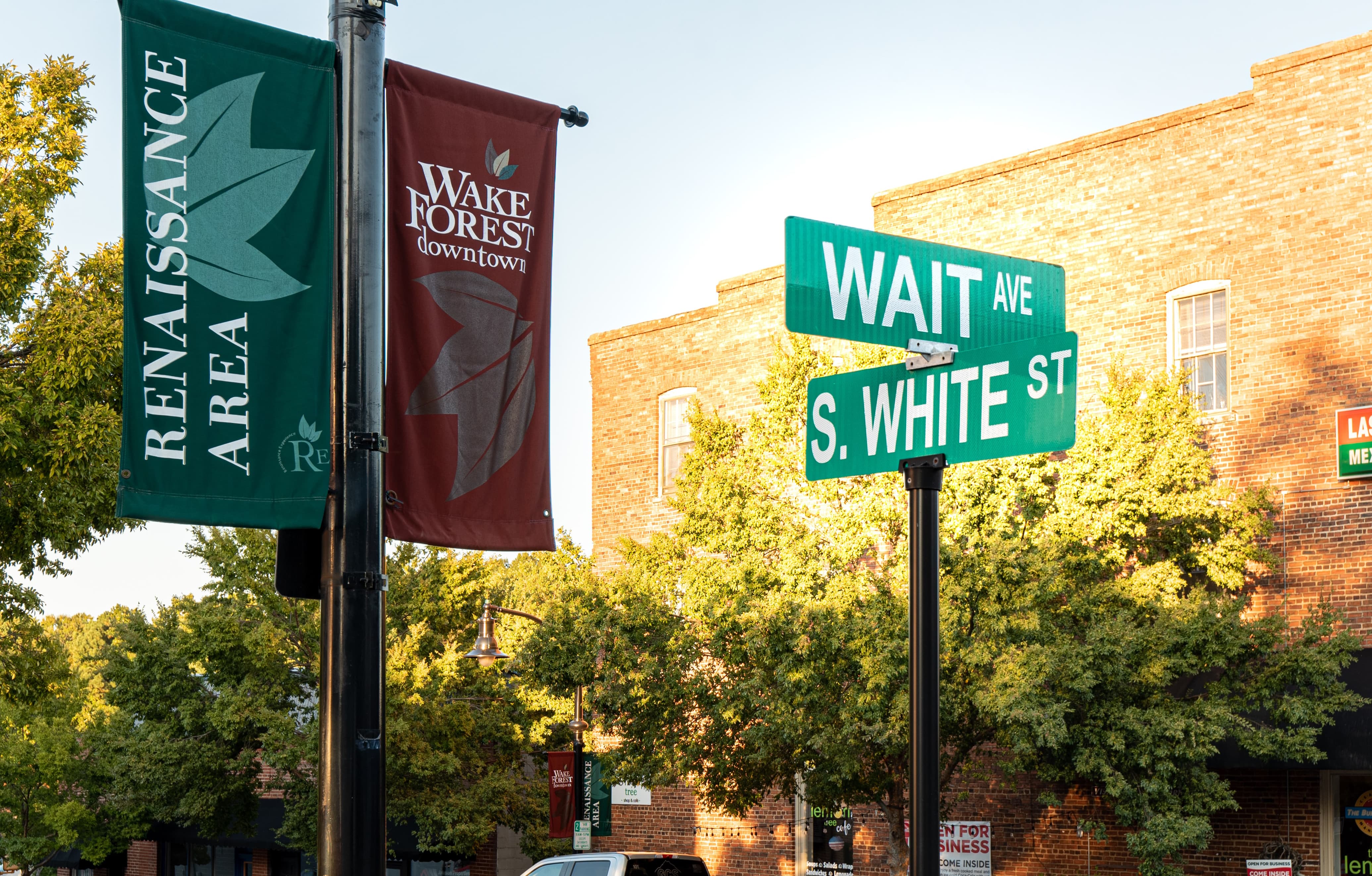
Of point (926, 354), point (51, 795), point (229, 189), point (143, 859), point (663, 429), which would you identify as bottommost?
point (143, 859)

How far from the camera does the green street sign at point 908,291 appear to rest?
5.42m

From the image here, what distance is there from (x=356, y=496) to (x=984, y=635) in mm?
13119

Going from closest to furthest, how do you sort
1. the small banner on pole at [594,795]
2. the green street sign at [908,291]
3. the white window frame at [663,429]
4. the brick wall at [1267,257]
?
the green street sign at [908,291] < the brick wall at [1267,257] < the small banner on pole at [594,795] < the white window frame at [663,429]

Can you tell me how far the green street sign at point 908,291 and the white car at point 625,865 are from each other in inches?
549

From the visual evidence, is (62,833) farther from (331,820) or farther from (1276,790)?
(331,820)

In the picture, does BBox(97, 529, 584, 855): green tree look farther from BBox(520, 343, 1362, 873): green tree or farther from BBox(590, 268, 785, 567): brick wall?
BBox(520, 343, 1362, 873): green tree

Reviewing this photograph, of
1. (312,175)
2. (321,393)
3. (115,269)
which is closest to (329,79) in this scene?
(312,175)

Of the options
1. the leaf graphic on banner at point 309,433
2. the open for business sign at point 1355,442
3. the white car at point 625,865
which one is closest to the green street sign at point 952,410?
the leaf graphic on banner at point 309,433

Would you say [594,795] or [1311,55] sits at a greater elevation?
[1311,55]

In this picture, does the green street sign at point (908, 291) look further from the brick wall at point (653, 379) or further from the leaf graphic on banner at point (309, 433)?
the brick wall at point (653, 379)

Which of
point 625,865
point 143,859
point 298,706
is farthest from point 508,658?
point 143,859

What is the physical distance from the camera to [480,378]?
5.25 m

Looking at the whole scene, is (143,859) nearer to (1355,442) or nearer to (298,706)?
(298,706)

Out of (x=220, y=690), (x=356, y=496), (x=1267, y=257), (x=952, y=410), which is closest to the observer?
(x=356, y=496)
